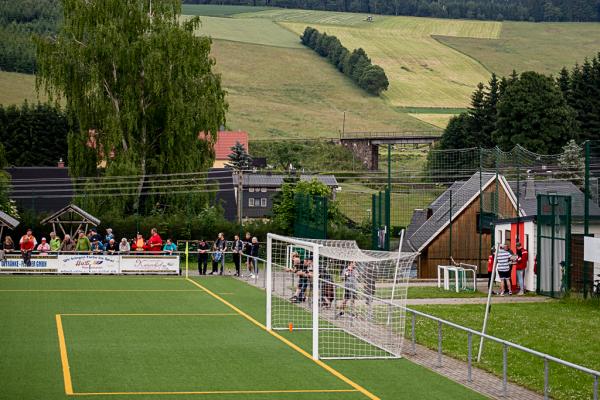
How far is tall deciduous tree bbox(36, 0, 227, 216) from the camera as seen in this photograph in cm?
5456

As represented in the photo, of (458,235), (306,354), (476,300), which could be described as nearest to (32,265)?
(476,300)

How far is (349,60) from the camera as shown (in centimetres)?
17925

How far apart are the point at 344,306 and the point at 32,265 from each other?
19.8 meters

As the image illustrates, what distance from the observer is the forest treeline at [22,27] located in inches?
Result: 5960

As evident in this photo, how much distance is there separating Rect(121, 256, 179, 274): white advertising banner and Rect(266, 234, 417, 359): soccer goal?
42.8 feet

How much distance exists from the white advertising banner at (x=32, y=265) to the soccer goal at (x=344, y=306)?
13.9 meters

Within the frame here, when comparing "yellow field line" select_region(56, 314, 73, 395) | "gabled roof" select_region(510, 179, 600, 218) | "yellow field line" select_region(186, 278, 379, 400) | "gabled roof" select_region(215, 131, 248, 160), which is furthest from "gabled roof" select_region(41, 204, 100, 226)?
"gabled roof" select_region(215, 131, 248, 160)

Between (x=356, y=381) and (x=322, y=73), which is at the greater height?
(x=322, y=73)

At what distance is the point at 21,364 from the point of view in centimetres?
1852

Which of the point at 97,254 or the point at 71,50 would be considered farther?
the point at 71,50

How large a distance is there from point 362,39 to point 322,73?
58.3ft

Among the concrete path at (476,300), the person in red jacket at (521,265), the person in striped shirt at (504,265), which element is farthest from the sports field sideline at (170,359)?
the person in red jacket at (521,265)

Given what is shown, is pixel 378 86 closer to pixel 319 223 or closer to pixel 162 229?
pixel 162 229

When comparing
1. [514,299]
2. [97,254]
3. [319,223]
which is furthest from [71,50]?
[514,299]
